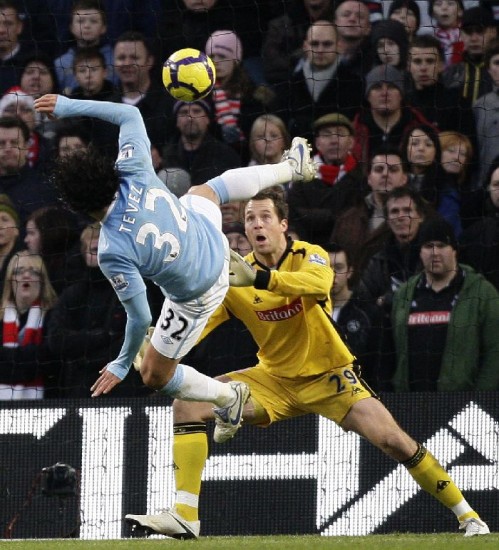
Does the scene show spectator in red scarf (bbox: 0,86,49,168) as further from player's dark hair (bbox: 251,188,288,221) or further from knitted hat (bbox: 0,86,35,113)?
player's dark hair (bbox: 251,188,288,221)

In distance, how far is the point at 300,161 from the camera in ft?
25.2

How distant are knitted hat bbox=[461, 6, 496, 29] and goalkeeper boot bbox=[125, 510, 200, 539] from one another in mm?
4945

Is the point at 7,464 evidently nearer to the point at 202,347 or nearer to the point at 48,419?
the point at 48,419

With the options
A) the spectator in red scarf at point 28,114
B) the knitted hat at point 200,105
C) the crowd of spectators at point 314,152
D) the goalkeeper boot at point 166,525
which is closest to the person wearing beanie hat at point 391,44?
the crowd of spectators at point 314,152

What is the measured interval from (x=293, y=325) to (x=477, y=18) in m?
3.87

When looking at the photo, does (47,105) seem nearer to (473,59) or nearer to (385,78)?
(385,78)

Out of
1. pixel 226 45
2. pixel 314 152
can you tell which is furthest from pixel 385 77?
pixel 226 45

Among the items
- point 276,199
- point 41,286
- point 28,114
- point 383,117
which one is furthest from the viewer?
point 28,114

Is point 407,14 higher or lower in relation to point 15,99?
higher

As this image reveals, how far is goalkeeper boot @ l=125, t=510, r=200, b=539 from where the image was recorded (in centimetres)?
700

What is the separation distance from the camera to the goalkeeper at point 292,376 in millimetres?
7410

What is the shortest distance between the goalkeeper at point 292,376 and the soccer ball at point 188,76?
2.28 ft

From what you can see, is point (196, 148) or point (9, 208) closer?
point (9, 208)

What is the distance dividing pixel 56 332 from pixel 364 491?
2.47 metres
